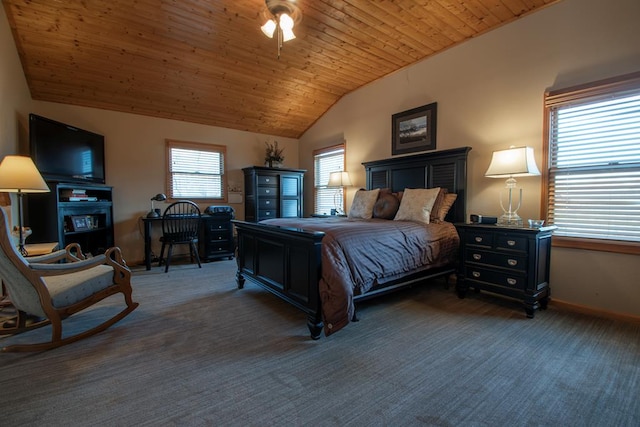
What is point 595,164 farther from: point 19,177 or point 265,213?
point 19,177

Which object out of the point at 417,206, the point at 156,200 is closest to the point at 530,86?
the point at 417,206

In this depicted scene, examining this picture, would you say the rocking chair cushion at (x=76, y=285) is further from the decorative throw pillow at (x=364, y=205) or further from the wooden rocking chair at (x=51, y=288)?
the decorative throw pillow at (x=364, y=205)

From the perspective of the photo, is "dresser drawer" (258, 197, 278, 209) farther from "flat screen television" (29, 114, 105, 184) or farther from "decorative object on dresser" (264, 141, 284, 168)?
"flat screen television" (29, 114, 105, 184)

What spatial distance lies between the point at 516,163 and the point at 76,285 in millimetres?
3964

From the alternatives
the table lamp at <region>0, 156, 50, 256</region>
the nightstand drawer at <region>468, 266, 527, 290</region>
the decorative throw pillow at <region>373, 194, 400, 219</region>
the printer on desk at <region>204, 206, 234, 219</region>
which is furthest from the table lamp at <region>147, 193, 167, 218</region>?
the nightstand drawer at <region>468, 266, 527, 290</region>

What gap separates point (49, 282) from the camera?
2.22 metres

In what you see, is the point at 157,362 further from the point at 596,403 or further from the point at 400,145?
the point at 400,145

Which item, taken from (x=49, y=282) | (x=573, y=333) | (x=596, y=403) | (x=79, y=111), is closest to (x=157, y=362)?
(x=49, y=282)

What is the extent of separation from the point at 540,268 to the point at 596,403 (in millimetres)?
1438

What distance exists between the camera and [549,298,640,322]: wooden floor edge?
8.01 ft

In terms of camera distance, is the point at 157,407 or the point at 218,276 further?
the point at 218,276

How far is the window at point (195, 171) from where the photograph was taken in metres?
5.06

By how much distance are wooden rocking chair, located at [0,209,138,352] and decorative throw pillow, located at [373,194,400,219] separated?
2.85m

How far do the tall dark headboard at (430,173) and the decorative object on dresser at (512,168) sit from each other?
54 centimetres
